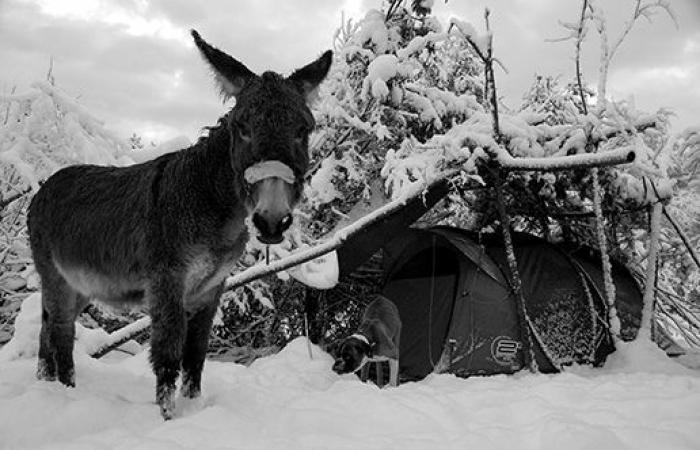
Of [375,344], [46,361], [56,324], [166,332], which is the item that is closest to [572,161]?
[375,344]

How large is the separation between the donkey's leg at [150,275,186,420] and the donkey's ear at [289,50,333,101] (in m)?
1.38

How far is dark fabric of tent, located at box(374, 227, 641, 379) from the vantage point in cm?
694

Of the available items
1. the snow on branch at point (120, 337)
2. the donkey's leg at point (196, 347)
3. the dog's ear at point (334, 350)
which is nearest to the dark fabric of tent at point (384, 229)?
the dog's ear at point (334, 350)

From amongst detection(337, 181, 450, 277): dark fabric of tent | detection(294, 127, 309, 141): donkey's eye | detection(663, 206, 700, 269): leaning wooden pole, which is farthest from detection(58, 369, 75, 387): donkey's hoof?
detection(663, 206, 700, 269): leaning wooden pole

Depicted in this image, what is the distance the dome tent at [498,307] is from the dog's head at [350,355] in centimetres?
117

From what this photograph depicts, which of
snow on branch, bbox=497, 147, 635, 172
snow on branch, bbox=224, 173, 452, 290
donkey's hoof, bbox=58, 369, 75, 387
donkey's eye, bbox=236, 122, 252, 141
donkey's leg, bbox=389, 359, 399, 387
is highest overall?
snow on branch, bbox=497, 147, 635, 172

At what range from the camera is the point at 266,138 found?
8.64 ft

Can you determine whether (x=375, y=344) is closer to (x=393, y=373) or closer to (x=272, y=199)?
(x=393, y=373)

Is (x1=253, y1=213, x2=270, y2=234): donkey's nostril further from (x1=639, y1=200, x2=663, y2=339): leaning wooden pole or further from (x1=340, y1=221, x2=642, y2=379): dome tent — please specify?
(x1=639, y1=200, x2=663, y2=339): leaning wooden pole

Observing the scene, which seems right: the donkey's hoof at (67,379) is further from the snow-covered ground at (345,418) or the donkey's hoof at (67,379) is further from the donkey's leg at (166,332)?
the donkey's leg at (166,332)

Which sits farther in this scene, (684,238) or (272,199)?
(684,238)

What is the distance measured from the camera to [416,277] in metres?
8.30

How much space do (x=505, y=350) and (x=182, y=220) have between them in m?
5.19

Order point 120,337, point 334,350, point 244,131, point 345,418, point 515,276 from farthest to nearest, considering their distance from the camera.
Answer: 1. point 334,350
2. point 515,276
3. point 120,337
4. point 244,131
5. point 345,418
